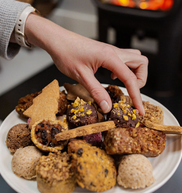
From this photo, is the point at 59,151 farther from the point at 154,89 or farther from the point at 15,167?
the point at 154,89

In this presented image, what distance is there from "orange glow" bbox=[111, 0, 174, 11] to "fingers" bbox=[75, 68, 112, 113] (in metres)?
1.18

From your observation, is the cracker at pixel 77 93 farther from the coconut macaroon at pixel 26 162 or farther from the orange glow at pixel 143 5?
the orange glow at pixel 143 5

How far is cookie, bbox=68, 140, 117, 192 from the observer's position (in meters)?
0.83

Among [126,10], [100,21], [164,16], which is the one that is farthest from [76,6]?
[164,16]

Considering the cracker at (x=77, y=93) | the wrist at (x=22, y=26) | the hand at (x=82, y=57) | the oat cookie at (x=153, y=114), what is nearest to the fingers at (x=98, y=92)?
the hand at (x=82, y=57)

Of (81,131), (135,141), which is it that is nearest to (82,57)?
(81,131)

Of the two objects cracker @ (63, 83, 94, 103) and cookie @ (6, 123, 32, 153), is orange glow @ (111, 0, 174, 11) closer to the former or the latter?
cracker @ (63, 83, 94, 103)

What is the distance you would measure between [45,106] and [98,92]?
310mm

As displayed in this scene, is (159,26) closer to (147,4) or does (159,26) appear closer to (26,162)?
(147,4)

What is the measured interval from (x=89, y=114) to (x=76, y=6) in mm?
2512

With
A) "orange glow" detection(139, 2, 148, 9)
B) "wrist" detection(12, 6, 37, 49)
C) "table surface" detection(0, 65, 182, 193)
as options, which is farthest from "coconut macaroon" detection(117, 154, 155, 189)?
"orange glow" detection(139, 2, 148, 9)

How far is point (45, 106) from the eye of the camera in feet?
3.89

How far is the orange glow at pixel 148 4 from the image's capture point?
1.86 meters

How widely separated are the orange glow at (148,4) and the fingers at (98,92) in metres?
1.18
